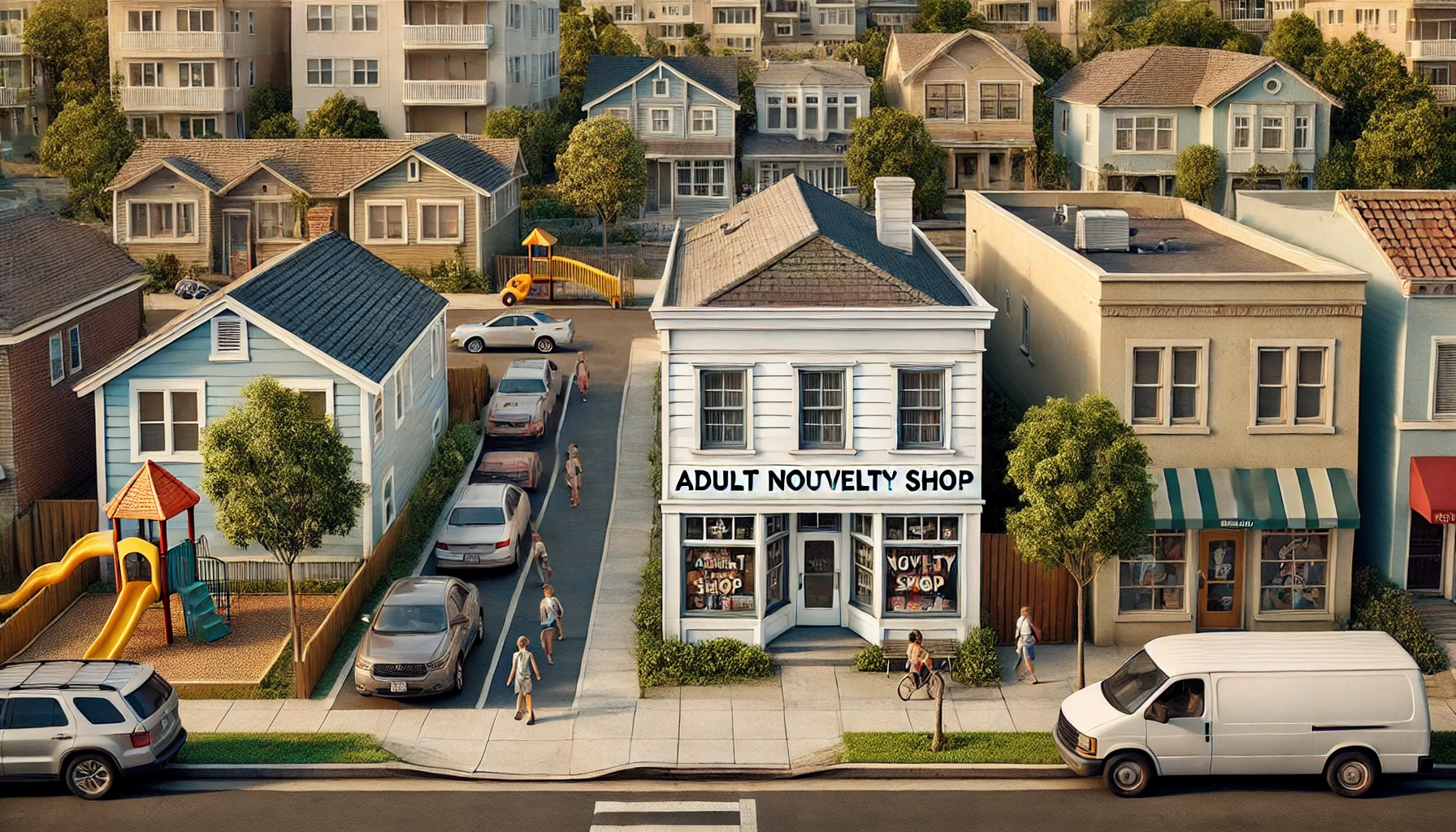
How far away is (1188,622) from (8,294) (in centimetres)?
2592

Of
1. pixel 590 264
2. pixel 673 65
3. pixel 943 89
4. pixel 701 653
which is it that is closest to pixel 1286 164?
pixel 943 89

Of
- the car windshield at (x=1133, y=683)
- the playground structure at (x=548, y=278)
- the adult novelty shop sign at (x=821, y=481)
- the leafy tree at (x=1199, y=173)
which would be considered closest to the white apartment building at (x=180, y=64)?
the playground structure at (x=548, y=278)

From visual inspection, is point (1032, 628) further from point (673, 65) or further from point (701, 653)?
point (673, 65)

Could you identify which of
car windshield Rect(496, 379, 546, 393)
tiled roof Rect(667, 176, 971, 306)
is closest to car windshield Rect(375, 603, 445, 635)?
tiled roof Rect(667, 176, 971, 306)

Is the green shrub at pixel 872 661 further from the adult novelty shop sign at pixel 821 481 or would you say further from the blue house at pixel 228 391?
the blue house at pixel 228 391

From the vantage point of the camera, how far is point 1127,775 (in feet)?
88.1

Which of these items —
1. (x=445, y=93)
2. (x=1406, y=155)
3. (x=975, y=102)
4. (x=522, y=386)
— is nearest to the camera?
(x=522, y=386)

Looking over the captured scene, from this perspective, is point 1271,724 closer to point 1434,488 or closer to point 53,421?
point 1434,488

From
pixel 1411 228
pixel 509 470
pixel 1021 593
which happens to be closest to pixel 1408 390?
pixel 1411 228

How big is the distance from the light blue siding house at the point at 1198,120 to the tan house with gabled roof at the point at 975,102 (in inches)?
127

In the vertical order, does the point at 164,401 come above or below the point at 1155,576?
above

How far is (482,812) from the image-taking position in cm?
2625

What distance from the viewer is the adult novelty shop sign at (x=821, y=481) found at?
32.3 metres

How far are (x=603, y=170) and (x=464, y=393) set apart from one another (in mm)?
23134
